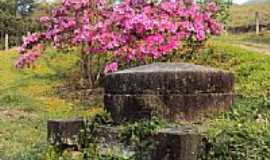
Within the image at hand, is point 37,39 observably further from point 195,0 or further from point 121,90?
point 121,90

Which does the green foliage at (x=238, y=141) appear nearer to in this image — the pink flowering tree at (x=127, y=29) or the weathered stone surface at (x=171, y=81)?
the weathered stone surface at (x=171, y=81)

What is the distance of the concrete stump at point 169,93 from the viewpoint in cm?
658

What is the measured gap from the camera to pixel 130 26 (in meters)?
14.4

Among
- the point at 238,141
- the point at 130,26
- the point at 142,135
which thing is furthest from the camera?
the point at 130,26

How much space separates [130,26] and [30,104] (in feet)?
11.9

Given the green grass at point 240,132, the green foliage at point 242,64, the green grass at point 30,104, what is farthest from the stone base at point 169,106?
the green foliage at point 242,64

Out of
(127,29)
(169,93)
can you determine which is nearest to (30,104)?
(127,29)

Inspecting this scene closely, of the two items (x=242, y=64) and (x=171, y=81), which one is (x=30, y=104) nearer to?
(x=242, y=64)

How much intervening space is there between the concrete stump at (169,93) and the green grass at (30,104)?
1.20 metres

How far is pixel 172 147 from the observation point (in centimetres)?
556

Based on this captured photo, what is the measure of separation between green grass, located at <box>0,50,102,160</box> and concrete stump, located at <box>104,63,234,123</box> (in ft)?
3.94

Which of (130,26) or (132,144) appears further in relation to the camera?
(130,26)

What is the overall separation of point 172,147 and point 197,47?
1132 centimetres

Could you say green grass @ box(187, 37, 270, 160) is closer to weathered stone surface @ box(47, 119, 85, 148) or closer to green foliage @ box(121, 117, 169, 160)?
green foliage @ box(121, 117, 169, 160)
